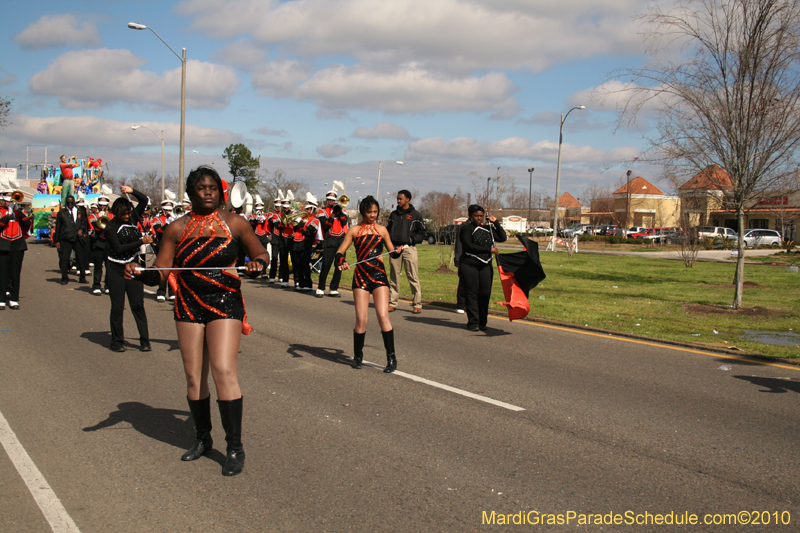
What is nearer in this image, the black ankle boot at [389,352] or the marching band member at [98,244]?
the black ankle boot at [389,352]

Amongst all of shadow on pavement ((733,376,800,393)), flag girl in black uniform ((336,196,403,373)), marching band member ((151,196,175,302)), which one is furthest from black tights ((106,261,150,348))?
shadow on pavement ((733,376,800,393))

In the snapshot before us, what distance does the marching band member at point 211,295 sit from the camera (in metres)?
4.37

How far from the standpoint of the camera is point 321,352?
8.56m

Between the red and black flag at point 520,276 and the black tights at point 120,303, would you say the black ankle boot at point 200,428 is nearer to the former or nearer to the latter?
the black tights at point 120,303

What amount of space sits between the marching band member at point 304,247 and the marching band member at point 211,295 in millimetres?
11086

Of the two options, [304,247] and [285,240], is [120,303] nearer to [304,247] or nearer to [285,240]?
[304,247]

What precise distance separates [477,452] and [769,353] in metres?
Result: 5.86

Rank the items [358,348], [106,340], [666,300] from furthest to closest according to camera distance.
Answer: [666,300], [106,340], [358,348]

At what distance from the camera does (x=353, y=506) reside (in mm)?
3920

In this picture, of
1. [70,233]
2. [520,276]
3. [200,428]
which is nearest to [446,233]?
[70,233]

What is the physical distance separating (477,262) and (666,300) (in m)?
6.40

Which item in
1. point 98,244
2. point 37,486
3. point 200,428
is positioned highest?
point 98,244

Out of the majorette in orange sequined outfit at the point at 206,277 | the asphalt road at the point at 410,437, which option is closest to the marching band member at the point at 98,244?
the asphalt road at the point at 410,437

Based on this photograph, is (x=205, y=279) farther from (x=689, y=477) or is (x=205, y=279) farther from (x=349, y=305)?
(x=349, y=305)
